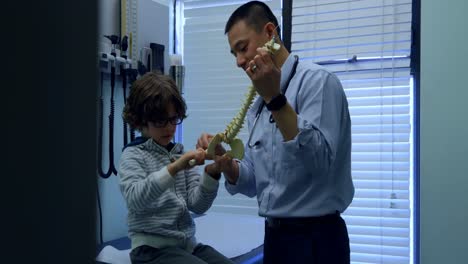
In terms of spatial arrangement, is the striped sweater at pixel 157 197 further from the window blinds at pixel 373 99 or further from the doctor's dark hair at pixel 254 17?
the window blinds at pixel 373 99

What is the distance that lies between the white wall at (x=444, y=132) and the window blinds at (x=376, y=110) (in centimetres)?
14

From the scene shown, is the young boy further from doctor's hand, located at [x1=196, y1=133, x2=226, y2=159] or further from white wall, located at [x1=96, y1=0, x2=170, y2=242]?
white wall, located at [x1=96, y1=0, x2=170, y2=242]

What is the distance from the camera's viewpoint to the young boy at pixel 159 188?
1.48m

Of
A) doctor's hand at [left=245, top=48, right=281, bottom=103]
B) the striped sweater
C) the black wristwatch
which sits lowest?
the striped sweater

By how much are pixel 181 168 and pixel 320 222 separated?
475 millimetres

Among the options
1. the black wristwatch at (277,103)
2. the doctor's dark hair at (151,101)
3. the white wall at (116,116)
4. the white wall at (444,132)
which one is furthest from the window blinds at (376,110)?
the black wristwatch at (277,103)

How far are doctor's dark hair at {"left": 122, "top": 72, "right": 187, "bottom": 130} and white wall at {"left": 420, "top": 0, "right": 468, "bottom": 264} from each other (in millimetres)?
1322

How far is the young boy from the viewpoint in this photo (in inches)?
58.1

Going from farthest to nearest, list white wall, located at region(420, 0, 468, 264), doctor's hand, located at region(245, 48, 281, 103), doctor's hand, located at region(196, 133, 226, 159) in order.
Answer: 1. white wall, located at region(420, 0, 468, 264)
2. doctor's hand, located at region(196, 133, 226, 159)
3. doctor's hand, located at region(245, 48, 281, 103)

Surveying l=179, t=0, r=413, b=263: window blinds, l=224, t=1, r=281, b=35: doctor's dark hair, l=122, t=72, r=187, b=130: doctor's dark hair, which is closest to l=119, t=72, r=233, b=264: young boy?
l=122, t=72, r=187, b=130: doctor's dark hair

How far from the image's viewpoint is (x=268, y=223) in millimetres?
1431

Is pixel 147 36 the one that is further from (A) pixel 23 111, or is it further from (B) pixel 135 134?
(A) pixel 23 111

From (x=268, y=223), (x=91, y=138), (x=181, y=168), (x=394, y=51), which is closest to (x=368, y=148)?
(x=394, y=51)

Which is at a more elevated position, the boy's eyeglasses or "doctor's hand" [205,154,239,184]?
the boy's eyeglasses
